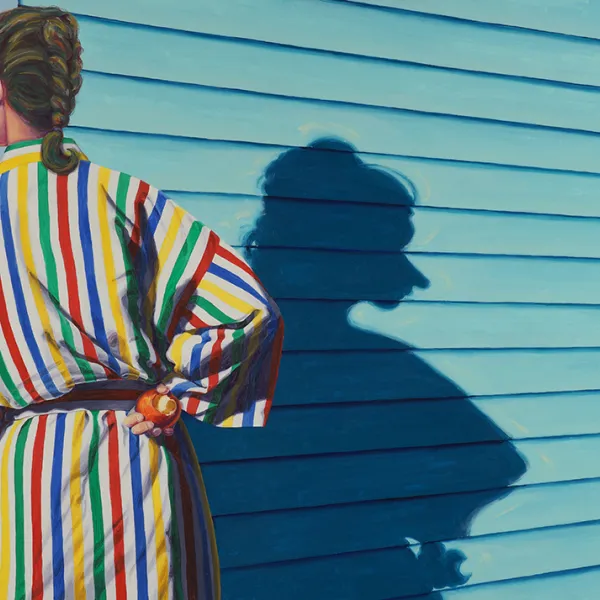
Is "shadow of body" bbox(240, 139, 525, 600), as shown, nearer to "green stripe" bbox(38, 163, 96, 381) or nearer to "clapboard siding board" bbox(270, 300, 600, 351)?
"clapboard siding board" bbox(270, 300, 600, 351)

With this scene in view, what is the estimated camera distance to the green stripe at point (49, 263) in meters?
1.60

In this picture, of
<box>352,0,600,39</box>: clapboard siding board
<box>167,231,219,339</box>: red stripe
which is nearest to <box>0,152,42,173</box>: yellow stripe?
<box>167,231,219,339</box>: red stripe

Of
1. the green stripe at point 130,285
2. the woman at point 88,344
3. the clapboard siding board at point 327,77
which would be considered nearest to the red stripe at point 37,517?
the woman at point 88,344

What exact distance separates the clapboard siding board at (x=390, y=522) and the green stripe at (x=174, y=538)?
2.47 ft

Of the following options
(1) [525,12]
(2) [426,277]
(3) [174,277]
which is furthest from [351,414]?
(1) [525,12]

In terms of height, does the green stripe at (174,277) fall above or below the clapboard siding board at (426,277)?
below

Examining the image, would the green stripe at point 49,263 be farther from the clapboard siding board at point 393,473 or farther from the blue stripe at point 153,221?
the clapboard siding board at point 393,473

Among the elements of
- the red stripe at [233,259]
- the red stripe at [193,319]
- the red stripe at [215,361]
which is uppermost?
the red stripe at [233,259]

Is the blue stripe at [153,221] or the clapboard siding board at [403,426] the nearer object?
the blue stripe at [153,221]

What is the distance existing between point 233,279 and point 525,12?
Answer: 5.56ft

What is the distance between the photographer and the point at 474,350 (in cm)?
276

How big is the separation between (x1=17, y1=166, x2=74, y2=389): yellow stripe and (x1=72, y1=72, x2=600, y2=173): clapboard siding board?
0.66m

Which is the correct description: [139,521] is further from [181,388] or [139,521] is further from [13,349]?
[13,349]

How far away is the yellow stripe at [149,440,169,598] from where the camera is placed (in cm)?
160
